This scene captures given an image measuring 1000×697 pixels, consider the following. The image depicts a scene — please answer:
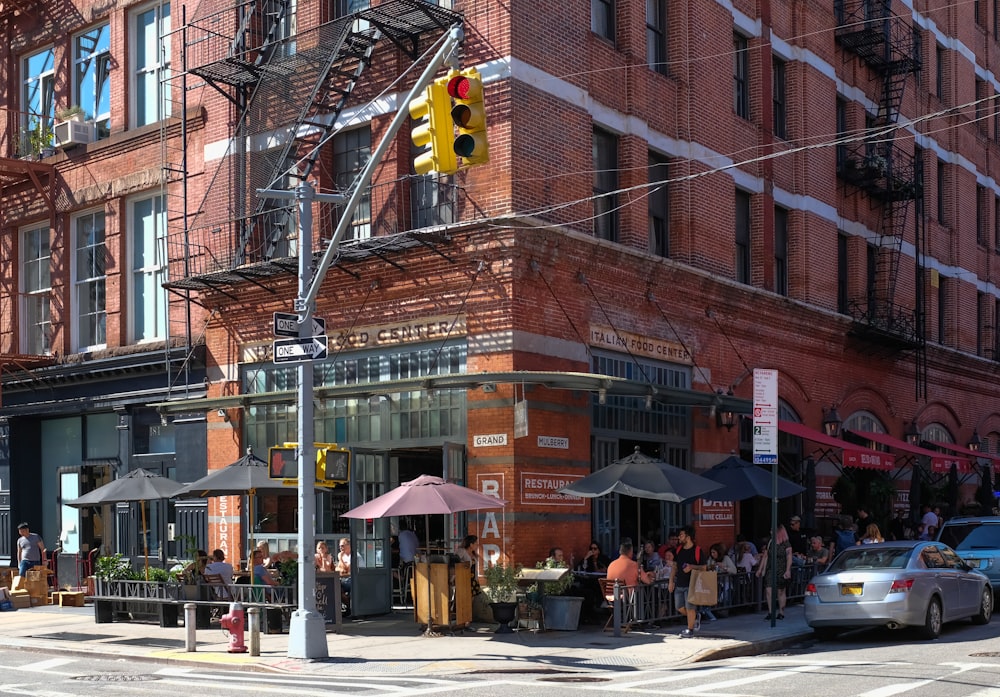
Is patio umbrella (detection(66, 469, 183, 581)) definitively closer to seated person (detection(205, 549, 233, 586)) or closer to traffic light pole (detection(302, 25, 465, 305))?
seated person (detection(205, 549, 233, 586))

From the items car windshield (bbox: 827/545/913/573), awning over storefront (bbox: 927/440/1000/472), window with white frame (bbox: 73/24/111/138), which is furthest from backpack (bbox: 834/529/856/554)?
window with white frame (bbox: 73/24/111/138)

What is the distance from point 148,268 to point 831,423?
16.3m

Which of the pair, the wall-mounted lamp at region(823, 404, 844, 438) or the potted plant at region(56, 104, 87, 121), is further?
the wall-mounted lamp at region(823, 404, 844, 438)

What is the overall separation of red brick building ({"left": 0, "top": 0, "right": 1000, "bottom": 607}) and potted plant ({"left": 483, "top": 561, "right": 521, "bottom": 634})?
1.23 meters

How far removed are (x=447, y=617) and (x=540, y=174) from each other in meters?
7.87

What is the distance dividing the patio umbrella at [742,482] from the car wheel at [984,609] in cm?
356

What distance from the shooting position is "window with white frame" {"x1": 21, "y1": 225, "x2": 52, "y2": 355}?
100 ft

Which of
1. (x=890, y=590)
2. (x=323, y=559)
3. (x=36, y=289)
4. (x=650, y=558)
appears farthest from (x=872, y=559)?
(x=36, y=289)

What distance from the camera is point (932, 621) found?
742 inches

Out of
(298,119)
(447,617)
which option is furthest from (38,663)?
(298,119)

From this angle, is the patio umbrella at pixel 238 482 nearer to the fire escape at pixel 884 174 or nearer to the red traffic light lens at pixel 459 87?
the red traffic light lens at pixel 459 87

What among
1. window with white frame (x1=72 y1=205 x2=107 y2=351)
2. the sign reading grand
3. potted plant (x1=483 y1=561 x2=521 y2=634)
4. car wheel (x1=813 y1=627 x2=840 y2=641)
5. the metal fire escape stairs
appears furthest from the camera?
window with white frame (x1=72 y1=205 x2=107 y2=351)

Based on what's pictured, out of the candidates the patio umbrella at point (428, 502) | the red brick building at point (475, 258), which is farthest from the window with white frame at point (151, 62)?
the patio umbrella at point (428, 502)

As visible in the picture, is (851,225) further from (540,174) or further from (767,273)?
(540,174)
